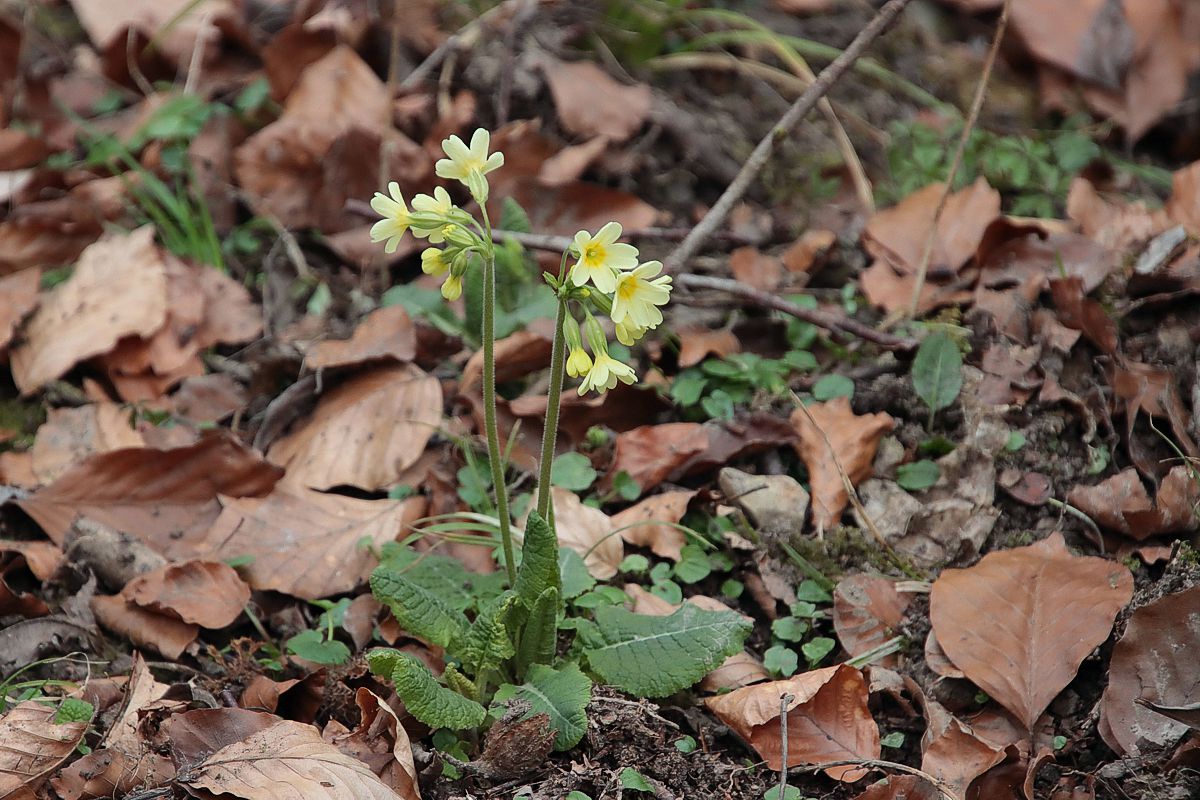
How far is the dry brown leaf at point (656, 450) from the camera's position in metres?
2.72

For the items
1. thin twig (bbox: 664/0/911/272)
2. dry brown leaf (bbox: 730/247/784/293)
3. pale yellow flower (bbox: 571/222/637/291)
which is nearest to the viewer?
pale yellow flower (bbox: 571/222/637/291)

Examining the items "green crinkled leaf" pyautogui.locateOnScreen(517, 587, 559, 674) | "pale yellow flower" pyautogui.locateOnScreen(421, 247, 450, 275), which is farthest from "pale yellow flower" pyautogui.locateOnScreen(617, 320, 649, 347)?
"green crinkled leaf" pyautogui.locateOnScreen(517, 587, 559, 674)

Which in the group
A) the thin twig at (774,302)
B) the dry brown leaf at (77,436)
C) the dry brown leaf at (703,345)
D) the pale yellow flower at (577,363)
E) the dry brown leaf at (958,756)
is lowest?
the dry brown leaf at (958,756)

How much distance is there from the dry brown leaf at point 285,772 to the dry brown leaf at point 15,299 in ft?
5.88

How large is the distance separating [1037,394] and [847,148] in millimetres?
1333

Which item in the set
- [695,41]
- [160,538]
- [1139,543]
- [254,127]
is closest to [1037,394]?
[1139,543]

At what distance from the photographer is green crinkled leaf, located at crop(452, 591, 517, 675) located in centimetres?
203

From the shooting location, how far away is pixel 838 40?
4203mm

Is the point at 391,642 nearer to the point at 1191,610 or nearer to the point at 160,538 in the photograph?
the point at 160,538

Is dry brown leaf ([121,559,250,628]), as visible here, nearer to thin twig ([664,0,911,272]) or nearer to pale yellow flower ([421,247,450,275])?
pale yellow flower ([421,247,450,275])

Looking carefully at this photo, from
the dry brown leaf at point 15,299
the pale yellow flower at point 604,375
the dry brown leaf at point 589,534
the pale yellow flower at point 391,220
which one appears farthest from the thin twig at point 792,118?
the dry brown leaf at point 15,299

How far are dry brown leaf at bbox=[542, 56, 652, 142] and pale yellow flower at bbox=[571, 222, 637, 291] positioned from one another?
1931 millimetres

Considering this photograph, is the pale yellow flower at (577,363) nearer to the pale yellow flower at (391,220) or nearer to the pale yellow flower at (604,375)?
the pale yellow flower at (604,375)

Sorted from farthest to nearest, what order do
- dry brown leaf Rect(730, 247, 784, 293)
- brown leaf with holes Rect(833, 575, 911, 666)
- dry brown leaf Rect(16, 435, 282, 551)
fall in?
dry brown leaf Rect(730, 247, 784, 293)
dry brown leaf Rect(16, 435, 282, 551)
brown leaf with holes Rect(833, 575, 911, 666)
